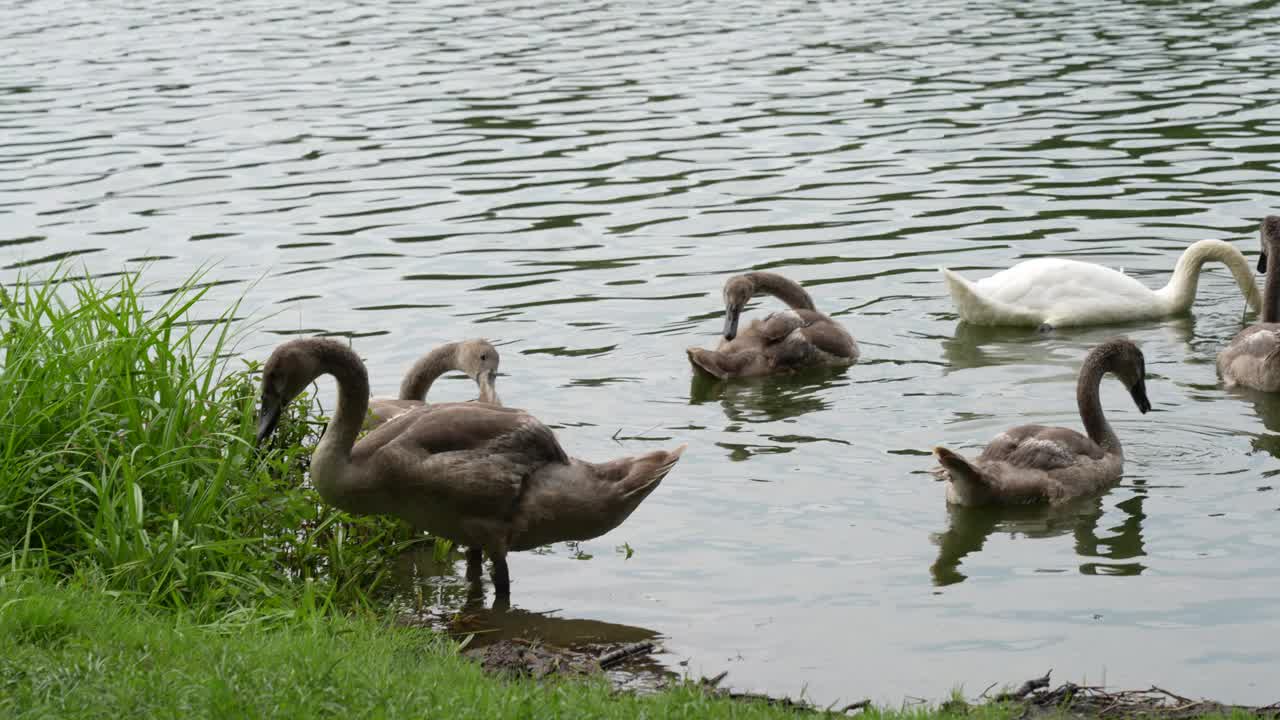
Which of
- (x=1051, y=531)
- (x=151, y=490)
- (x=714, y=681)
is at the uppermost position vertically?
(x=151, y=490)

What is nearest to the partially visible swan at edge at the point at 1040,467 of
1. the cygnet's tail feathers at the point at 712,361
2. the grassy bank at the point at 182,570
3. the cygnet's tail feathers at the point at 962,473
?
the cygnet's tail feathers at the point at 962,473

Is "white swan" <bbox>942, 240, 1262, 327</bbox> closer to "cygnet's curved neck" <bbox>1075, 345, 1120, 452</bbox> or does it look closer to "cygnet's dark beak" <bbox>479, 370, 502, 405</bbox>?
"cygnet's curved neck" <bbox>1075, 345, 1120, 452</bbox>

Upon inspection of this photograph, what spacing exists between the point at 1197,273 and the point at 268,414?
8167 millimetres

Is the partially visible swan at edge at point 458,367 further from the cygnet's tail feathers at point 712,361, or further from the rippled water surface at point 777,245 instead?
the cygnet's tail feathers at point 712,361

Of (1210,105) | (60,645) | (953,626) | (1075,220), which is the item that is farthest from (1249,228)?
(60,645)

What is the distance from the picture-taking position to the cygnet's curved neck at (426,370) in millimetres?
9859

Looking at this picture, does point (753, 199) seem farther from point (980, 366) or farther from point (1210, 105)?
point (1210, 105)

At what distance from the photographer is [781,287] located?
12641 mm

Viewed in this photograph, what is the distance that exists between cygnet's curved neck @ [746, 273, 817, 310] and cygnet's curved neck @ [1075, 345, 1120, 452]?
293 centimetres

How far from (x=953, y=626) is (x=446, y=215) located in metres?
10.2

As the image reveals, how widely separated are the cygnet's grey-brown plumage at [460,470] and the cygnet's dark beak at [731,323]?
424 cm

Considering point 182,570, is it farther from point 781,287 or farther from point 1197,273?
point 1197,273

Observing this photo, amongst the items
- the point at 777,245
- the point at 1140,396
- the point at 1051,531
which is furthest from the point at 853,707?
the point at 777,245

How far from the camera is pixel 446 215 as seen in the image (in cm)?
1678
